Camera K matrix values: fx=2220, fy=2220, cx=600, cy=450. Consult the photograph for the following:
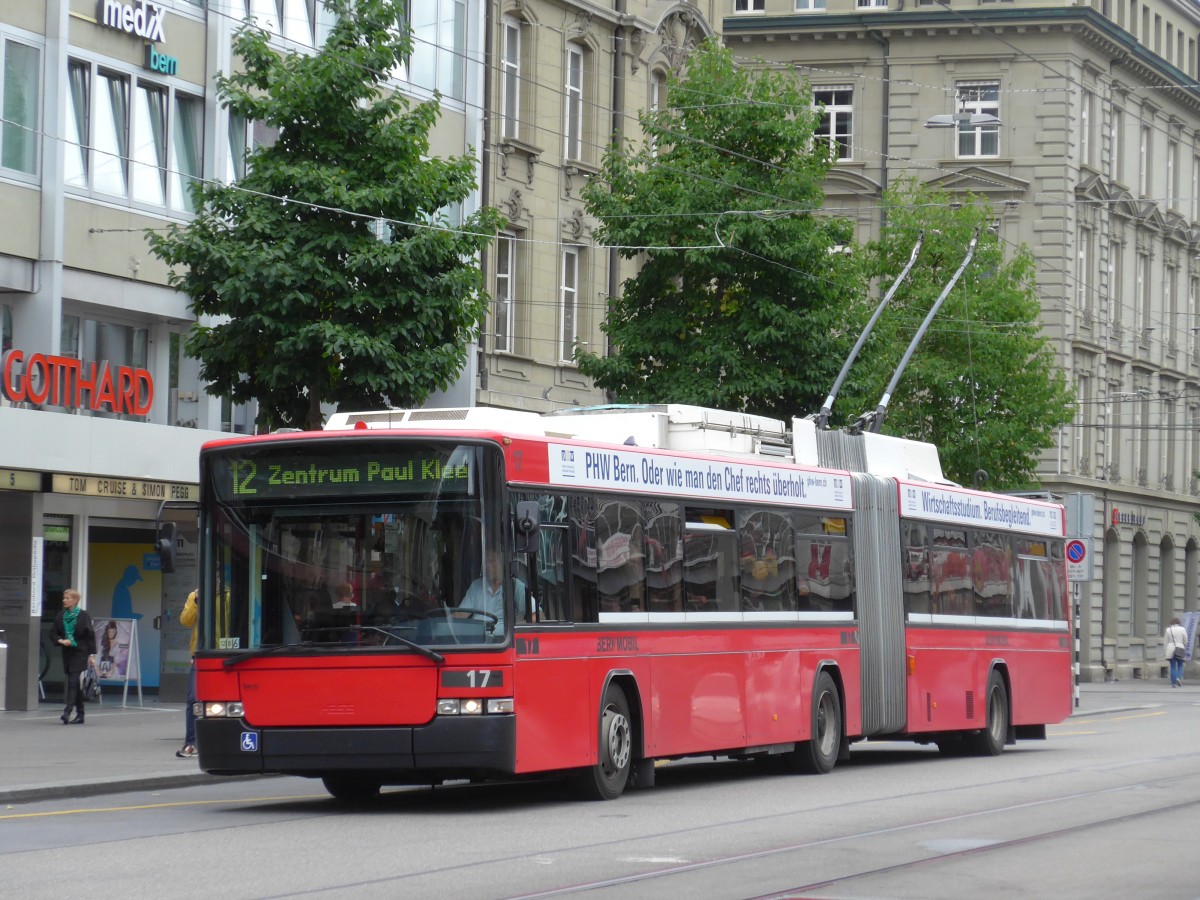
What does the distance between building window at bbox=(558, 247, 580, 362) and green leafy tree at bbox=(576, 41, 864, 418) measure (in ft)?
16.2

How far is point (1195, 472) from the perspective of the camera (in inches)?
2598

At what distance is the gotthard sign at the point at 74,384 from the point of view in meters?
26.1

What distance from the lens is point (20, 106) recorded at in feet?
89.0

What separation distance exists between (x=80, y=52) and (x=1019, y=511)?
42.4ft

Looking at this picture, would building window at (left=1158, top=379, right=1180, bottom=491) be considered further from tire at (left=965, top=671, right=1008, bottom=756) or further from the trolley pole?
tire at (left=965, top=671, right=1008, bottom=756)

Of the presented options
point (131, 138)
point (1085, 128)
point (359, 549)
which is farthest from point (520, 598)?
point (1085, 128)

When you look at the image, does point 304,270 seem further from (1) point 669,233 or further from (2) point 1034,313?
(2) point 1034,313

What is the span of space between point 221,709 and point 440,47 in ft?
66.6

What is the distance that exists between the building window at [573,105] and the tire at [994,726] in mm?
17446

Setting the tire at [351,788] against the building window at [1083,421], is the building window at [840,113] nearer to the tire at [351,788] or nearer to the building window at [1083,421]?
the building window at [1083,421]

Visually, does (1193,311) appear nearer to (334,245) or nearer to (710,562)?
(334,245)

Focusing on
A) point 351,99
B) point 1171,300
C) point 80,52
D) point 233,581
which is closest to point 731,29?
point 1171,300

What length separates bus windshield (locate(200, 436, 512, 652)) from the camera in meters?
15.1

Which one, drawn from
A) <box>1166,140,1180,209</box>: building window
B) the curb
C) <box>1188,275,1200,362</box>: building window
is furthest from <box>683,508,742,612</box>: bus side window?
<box>1188,275,1200,362</box>: building window
